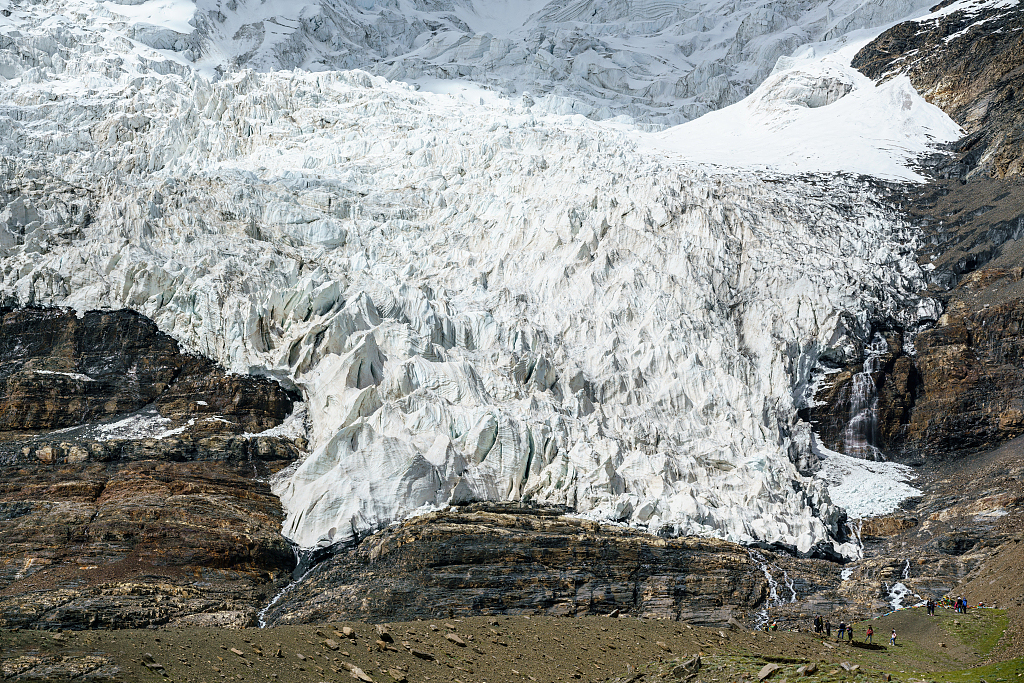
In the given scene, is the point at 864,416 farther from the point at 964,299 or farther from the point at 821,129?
the point at 821,129

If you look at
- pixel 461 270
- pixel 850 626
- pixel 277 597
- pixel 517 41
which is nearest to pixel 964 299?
pixel 850 626

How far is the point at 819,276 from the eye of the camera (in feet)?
136

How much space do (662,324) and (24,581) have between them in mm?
26078

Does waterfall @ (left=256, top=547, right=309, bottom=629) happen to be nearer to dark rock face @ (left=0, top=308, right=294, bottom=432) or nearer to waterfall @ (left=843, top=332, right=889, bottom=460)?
dark rock face @ (left=0, top=308, right=294, bottom=432)

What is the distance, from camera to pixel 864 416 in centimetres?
3862

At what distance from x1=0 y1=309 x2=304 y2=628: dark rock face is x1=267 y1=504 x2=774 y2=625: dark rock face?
2.76 meters

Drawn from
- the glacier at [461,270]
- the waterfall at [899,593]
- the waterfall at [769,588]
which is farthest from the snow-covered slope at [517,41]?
the waterfall at [899,593]

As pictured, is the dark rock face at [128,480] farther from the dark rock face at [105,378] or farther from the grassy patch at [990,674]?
the grassy patch at [990,674]

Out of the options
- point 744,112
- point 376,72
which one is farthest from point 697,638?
point 376,72

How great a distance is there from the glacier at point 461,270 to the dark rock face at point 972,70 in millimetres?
2328

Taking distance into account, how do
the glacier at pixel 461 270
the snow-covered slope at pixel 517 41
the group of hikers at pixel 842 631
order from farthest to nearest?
the snow-covered slope at pixel 517 41 → the glacier at pixel 461 270 → the group of hikers at pixel 842 631

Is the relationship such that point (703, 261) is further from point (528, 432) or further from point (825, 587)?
point (825, 587)

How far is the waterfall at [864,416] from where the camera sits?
125ft

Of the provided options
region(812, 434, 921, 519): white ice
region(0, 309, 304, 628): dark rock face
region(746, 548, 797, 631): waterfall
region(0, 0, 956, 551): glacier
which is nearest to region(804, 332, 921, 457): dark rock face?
region(812, 434, 921, 519): white ice
